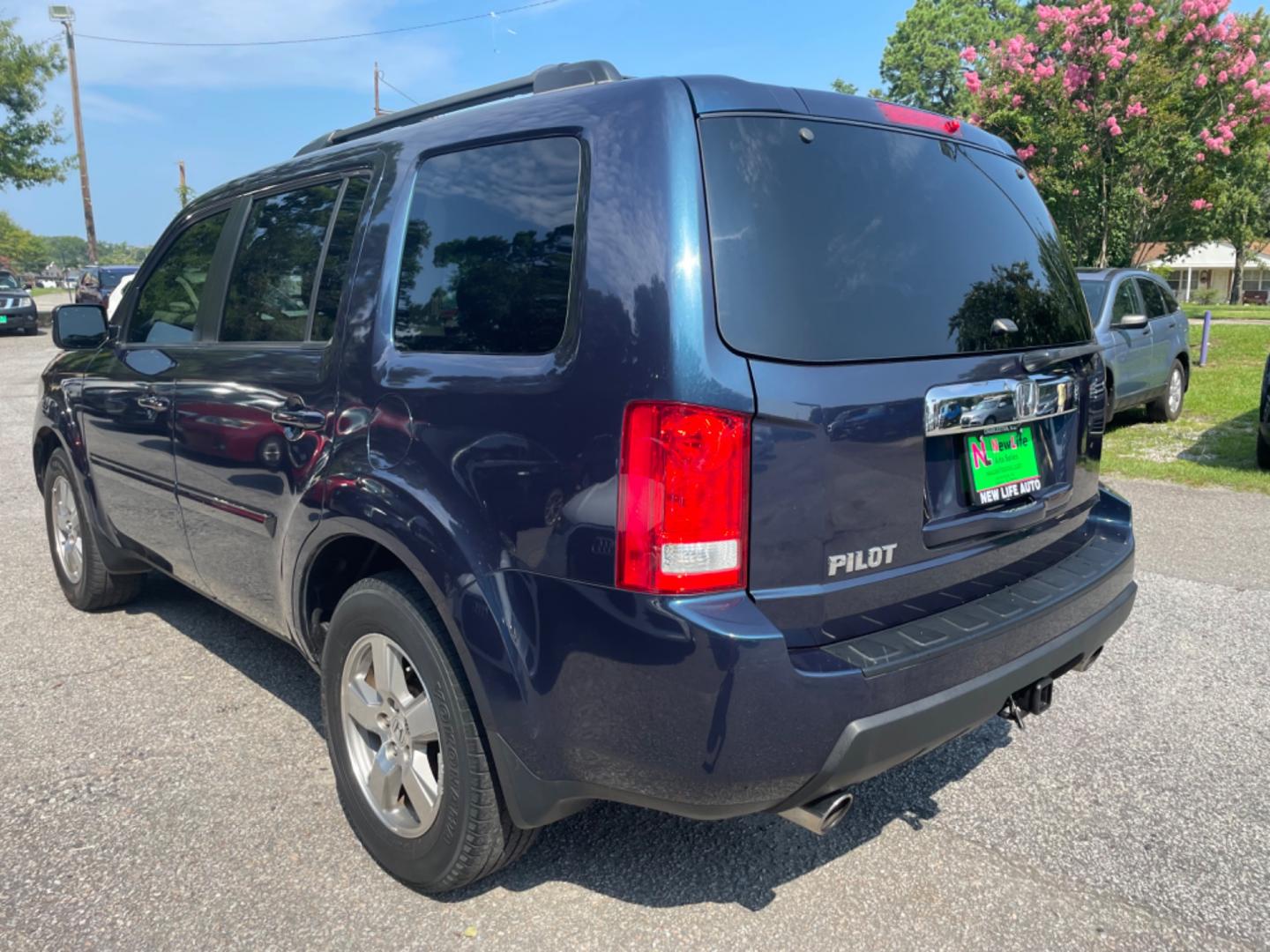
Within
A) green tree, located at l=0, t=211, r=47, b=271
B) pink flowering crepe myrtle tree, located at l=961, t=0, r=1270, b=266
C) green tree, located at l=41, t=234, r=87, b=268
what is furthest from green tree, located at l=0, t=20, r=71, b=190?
green tree, located at l=41, t=234, r=87, b=268

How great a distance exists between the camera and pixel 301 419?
2.90 meters

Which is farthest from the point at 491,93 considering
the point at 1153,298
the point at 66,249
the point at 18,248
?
the point at 66,249

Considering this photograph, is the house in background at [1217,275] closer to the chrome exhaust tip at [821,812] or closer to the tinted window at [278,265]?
the tinted window at [278,265]

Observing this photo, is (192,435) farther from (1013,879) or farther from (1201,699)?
(1201,699)

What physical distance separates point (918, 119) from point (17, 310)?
27.6 meters

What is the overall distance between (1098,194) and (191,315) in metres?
16.3

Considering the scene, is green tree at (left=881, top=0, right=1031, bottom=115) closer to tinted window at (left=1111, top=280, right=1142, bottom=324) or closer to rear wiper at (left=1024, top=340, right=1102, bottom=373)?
tinted window at (left=1111, top=280, right=1142, bottom=324)

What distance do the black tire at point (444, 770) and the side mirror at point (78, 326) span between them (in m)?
2.37

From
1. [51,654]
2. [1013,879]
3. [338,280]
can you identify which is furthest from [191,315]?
[1013,879]

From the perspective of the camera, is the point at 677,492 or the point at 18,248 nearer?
the point at 677,492

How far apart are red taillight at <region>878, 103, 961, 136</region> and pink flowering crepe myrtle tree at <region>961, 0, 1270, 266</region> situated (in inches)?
569

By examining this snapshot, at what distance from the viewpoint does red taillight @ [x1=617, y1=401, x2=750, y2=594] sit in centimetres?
203

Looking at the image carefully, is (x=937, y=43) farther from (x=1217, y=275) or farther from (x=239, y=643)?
(x=239, y=643)

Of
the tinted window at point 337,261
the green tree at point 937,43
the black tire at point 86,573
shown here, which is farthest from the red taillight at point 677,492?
the green tree at point 937,43
